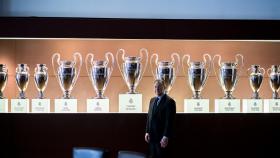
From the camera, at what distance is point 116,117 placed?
5199 millimetres

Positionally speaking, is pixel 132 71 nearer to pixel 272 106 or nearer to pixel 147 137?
pixel 147 137

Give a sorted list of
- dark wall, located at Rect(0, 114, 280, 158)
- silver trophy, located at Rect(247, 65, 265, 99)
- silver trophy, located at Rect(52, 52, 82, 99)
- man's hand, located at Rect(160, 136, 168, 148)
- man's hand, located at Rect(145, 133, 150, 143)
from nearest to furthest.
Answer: man's hand, located at Rect(160, 136, 168, 148) → man's hand, located at Rect(145, 133, 150, 143) → dark wall, located at Rect(0, 114, 280, 158) → silver trophy, located at Rect(52, 52, 82, 99) → silver trophy, located at Rect(247, 65, 265, 99)

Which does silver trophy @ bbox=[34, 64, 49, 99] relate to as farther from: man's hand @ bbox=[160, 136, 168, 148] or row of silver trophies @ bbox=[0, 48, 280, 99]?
man's hand @ bbox=[160, 136, 168, 148]

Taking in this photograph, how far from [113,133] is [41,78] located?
84cm

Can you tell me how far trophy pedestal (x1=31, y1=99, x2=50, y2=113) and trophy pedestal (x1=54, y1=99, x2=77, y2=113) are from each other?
3.2 inches

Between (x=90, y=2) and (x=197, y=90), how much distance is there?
1336 millimetres

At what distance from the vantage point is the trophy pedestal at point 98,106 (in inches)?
207

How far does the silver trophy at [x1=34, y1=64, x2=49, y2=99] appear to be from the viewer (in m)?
5.35

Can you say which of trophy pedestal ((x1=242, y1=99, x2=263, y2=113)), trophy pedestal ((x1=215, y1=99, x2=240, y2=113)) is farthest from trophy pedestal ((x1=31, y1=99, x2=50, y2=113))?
trophy pedestal ((x1=242, y1=99, x2=263, y2=113))

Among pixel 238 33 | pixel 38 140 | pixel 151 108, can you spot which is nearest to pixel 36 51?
pixel 38 140

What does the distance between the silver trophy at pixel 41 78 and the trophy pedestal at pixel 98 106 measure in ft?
1.53

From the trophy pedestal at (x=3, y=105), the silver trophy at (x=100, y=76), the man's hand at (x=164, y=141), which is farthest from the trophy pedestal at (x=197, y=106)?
the trophy pedestal at (x=3, y=105)

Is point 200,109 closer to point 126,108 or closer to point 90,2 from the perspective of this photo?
point 126,108

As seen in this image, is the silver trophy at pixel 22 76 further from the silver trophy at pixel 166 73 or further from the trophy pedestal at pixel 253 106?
the trophy pedestal at pixel 253 106
